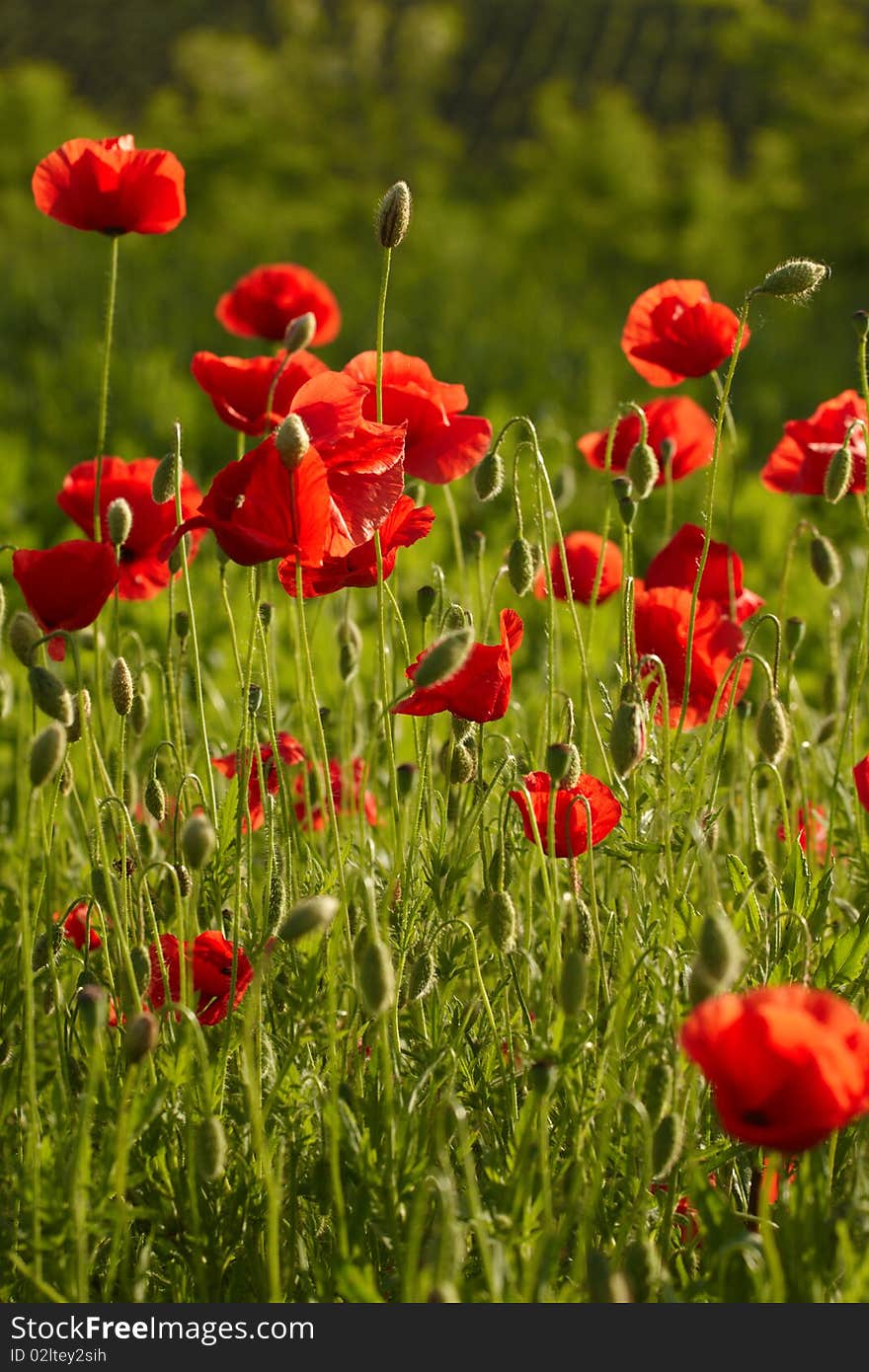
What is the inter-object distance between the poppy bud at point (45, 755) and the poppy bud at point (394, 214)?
1.65 feet

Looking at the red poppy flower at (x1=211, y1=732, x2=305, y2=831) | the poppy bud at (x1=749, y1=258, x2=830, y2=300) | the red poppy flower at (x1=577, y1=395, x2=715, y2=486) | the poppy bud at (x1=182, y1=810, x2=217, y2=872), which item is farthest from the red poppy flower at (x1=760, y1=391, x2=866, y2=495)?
the poppy bud at (x1=182, y1=810, x2=217, y2=872)

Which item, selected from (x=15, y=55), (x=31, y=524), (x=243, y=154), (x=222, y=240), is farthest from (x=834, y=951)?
(x=15, y=55)

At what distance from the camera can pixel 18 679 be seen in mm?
2738

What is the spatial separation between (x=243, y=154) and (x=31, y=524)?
23.2ft

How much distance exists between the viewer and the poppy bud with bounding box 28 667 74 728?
40.7 inches

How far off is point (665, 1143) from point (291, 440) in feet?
1.81

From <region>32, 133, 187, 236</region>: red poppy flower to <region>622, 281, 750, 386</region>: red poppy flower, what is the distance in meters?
0.49

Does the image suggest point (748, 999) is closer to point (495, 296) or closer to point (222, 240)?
point (495, 296)

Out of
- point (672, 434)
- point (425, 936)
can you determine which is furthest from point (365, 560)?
point (672, 434)

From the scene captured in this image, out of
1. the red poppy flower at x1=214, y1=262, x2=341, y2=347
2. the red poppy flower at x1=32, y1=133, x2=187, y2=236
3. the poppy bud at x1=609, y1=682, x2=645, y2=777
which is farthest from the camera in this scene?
the red poppy flower at x1=214, y1=262, x2=341, y2=347

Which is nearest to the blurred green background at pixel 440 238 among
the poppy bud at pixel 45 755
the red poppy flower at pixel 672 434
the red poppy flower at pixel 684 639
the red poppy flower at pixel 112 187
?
the red poppy flower at pixel 672 434

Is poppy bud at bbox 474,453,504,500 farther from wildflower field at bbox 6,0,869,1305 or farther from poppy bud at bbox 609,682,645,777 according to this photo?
poppy bud at bbox 609,682,645,777

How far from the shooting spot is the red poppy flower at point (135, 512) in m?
1.53

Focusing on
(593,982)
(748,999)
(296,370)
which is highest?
(296,370)
